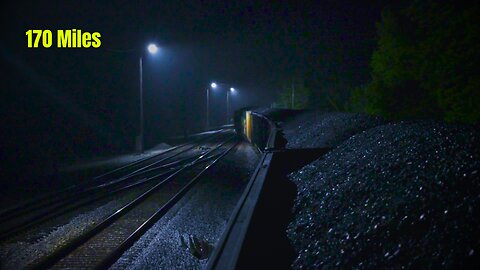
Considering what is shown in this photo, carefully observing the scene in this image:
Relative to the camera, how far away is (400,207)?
3863 millimetres

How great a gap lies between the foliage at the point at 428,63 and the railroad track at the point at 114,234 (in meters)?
17.4

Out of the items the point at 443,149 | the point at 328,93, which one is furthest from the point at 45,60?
the point at 328,93

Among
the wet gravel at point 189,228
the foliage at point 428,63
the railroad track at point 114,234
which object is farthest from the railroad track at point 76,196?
the foliage at point 428,63

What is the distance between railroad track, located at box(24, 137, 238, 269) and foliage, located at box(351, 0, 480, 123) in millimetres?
17411

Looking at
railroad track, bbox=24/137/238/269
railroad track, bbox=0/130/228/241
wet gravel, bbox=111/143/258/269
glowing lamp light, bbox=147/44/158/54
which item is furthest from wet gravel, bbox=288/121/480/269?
glowing lamp light, bbox=147/44/158/54

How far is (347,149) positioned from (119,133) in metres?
33.9

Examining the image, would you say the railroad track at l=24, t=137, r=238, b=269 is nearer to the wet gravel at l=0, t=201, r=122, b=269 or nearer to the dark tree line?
the wet gravel at l=0, t=201, r=122, b=269

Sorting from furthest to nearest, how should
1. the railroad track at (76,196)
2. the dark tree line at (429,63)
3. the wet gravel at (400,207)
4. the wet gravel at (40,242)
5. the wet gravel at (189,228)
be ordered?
the dark tree line at (429,63)
the railroad track at (76,196)
the wet gravel at (40,242)
the wet gravel at (189,228)
the wet gravel at (400,207)

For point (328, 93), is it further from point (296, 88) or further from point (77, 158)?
point (77, 158)

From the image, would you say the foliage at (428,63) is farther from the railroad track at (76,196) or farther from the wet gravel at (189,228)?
the railroad track at (76,196)

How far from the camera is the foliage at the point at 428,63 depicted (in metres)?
21.0

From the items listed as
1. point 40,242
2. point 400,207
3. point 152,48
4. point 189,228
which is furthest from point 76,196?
point 152,48

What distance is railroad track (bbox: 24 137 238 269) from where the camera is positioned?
7215 millimetres

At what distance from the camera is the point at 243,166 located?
1823 centimetres
